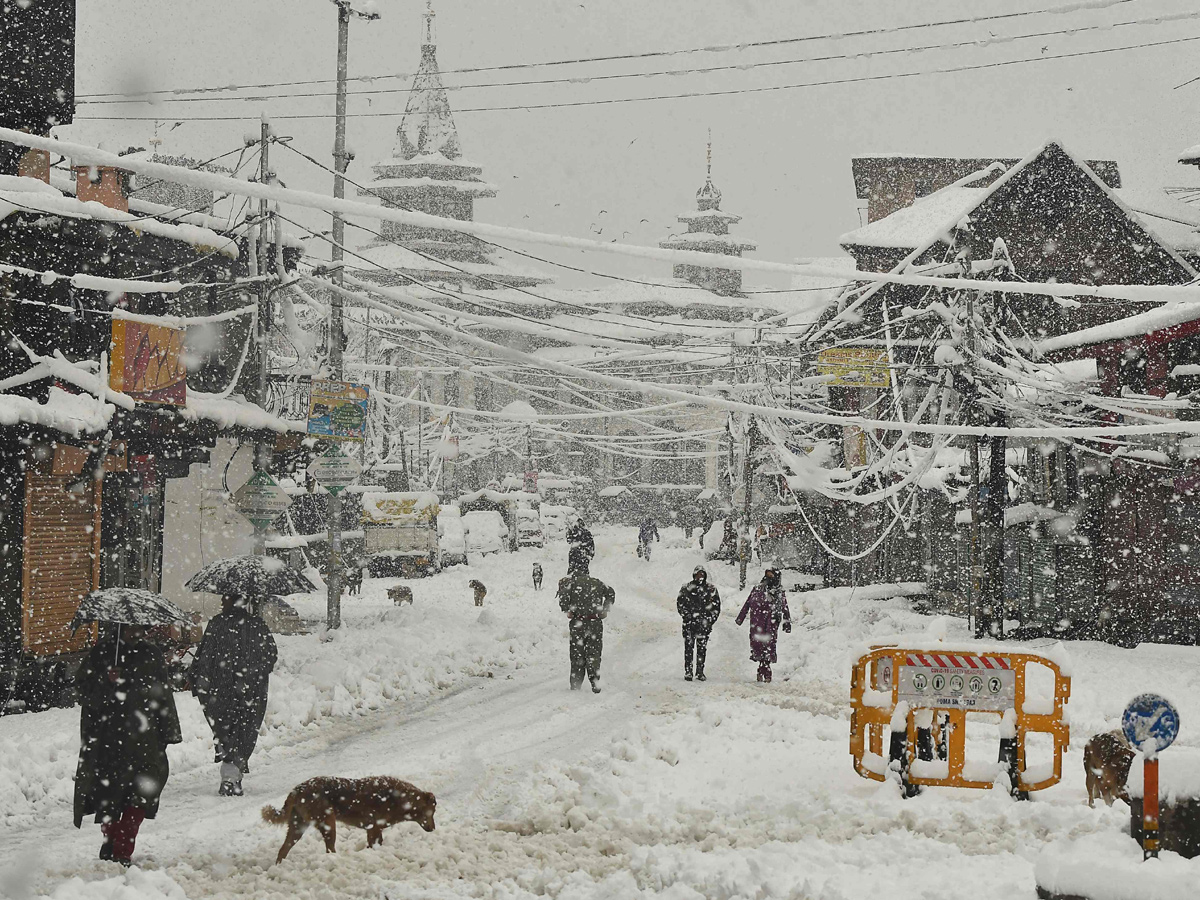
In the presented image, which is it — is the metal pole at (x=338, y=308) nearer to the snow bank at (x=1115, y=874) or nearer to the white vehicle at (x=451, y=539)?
the snow bank at (x=1115, y=874)

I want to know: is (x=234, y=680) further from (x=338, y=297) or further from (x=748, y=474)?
(x=748, y=474)

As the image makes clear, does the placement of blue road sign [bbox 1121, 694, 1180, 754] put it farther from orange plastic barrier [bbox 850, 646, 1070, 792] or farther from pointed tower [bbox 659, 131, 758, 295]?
pointed tower [bbox 659, 131, 758, 295]

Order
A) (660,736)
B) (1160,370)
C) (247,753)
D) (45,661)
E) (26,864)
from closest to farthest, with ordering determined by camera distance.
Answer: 1. (26,864)
2. (247,753)
3. (660,736)
4. (45,661)
5. (1160,370)

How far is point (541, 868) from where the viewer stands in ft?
28.0

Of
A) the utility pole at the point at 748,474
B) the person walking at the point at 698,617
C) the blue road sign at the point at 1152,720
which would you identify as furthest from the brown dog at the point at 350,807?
the utility pole at the point at 748,474

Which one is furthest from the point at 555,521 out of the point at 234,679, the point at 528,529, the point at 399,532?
the point at 234,679

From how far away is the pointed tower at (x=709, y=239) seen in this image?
9962 centimetres

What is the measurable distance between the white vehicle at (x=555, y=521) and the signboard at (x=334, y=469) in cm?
4399

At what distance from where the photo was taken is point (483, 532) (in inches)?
1970

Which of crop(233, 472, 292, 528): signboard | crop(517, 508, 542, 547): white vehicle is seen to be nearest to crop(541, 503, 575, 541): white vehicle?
crop(517, 508, 542, 547): white vehicle

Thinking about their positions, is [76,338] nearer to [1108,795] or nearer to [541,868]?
[541,868]

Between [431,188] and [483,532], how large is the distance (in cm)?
4705

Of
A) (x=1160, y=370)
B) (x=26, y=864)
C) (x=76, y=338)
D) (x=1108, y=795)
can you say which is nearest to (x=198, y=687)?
(x=26, y=864)

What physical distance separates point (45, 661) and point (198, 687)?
527 cm
